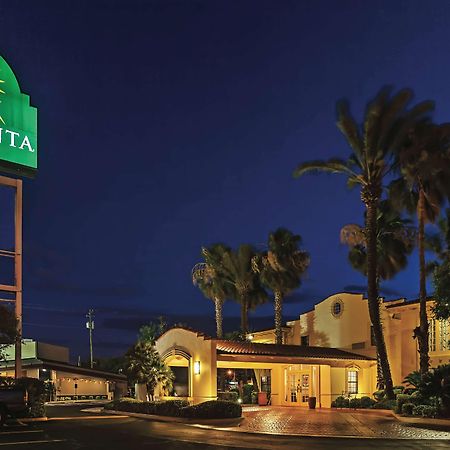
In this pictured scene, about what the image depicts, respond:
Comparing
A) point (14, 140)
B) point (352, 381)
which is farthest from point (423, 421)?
point (14, 140)

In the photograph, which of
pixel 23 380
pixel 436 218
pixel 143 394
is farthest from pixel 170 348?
pixel 436 218

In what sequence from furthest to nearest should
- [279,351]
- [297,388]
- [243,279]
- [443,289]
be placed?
[243,279] → [297,388] → [279,351] → [443,289]

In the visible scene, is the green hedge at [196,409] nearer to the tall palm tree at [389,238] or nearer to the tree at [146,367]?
the tree at [146,367]

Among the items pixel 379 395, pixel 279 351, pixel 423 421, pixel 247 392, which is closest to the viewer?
pixel 423 421

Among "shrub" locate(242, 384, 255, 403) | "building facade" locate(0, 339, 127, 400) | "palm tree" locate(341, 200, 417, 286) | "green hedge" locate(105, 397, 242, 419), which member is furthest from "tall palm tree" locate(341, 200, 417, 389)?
"building facade" locate(0, 339, 127, 400)

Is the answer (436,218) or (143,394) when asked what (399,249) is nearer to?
(436,218)

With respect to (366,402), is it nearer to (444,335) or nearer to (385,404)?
(385,404)

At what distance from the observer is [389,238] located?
3522 centimetres

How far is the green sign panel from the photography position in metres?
31.5

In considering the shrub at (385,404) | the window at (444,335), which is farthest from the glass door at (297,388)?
the window at (444,335)

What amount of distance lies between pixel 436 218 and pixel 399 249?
3.13 meters

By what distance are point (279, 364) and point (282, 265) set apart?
27.3 ft

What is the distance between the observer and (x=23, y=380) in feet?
91.6

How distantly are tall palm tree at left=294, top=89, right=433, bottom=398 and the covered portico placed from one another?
4529 mm
